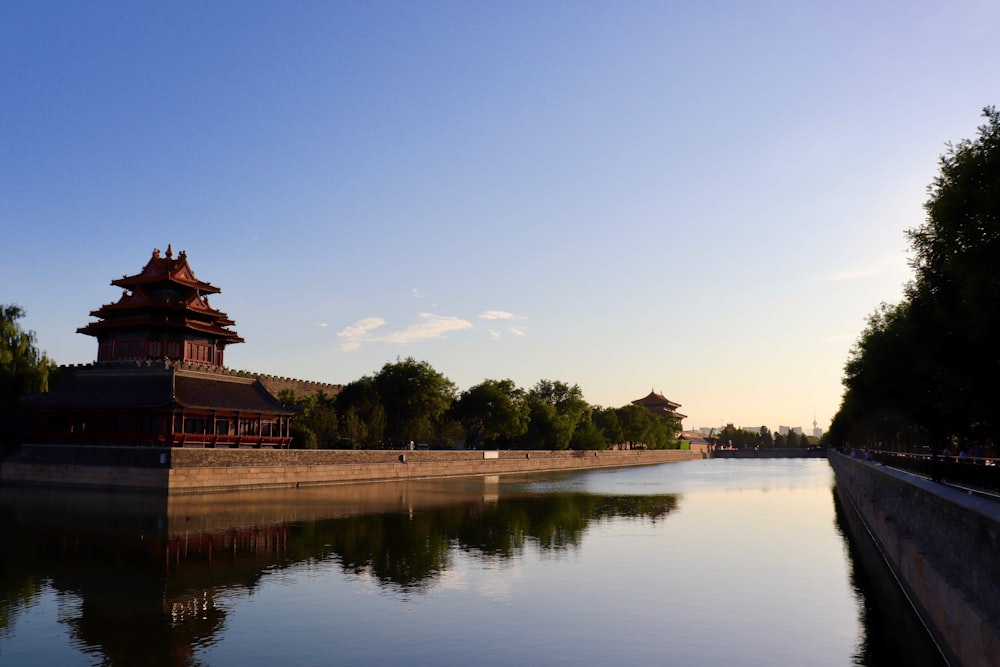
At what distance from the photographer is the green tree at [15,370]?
198 ft

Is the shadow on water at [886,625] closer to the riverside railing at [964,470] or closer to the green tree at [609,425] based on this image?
the riverside railing at [964,470]

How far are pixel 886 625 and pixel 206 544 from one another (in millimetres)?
23002

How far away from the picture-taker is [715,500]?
198 feet

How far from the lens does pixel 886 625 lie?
20.1 meters

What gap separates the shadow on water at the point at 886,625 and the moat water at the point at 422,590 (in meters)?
0.09

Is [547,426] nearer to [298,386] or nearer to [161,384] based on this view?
[298,386]

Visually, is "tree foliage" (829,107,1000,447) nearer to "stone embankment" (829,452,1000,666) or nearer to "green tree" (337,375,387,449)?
"stone embankment" (829,452,1000,666)

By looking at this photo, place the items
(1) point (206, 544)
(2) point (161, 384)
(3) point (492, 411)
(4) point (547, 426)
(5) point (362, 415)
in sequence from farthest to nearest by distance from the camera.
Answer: (4) point (547, 426) < (3) point (492, 411) < (5) point (362, 415) < (2) point (161, 384) < (1) point (206, 544)

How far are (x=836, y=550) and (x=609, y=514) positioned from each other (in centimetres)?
1548

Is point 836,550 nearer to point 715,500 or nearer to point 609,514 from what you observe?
point 609,514

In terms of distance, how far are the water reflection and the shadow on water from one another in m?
11.2

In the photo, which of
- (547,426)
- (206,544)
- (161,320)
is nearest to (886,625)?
(206,544)

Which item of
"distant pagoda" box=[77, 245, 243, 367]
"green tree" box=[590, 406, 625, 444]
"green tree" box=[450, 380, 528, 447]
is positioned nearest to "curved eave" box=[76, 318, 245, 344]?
"distant pagoda" box=[77, 245, 243, 367]

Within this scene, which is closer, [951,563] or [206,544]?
[951,563]
